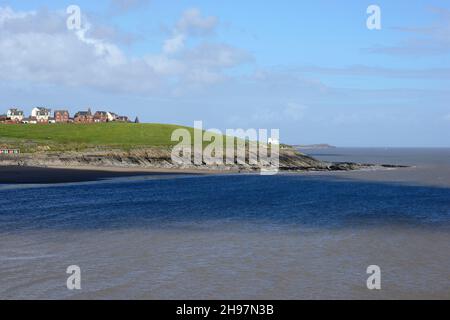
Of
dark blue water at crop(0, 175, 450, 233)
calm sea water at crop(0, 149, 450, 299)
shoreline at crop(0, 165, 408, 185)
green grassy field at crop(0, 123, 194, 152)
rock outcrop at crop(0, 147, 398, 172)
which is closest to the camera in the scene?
calm sea water at crop(0, 149, 450, 299)

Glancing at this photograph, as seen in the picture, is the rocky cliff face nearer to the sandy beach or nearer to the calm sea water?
the sandy beach

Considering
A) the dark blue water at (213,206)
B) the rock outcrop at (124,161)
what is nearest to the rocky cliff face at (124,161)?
the rock outcrop at (124,161)

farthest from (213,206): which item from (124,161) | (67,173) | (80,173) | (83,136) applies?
(83,136)

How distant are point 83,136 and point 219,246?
123087mm

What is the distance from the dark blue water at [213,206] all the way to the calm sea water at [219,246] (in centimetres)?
15

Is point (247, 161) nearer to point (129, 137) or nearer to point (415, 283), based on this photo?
point (129, 137)

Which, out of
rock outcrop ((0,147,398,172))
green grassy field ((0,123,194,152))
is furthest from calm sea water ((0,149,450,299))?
green grassy field ((0,123,194,152))

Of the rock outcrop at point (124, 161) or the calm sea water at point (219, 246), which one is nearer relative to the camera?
the calm sea water at point (219, 246)

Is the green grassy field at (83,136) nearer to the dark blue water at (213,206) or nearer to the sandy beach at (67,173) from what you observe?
the sandy beach at (67,173)

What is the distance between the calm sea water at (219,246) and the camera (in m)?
22.5

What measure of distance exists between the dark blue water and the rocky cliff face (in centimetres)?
3340

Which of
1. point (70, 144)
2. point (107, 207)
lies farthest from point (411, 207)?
point (70, 144)

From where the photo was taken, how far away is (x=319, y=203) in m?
57.6

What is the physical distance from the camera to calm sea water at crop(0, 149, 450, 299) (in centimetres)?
2248
